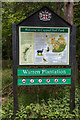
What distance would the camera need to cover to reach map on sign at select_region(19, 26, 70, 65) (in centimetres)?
426

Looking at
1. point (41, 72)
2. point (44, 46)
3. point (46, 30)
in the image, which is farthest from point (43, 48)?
point (41, 72)

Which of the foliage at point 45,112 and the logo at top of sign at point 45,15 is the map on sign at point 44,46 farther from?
the foliage at point 45,112

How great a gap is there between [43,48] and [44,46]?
7 cm

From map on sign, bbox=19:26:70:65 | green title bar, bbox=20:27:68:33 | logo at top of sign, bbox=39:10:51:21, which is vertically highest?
logo at top of sign, bbox=39:10:51:21

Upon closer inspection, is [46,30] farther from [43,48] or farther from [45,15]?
[43,48]

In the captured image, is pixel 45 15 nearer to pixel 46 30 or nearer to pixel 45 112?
pixel 46 30

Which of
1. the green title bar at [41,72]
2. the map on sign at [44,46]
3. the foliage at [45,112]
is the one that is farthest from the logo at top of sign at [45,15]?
the foliage at [45,112]

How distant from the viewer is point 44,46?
14.3 feet

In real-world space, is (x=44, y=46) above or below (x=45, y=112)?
above

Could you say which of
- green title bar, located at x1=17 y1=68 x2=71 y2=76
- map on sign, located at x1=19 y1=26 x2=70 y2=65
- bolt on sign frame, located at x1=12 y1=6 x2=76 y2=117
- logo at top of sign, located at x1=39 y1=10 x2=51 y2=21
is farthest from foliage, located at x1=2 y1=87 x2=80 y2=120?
logo at top of sign, located at x1=39 y1=10 x2=51 y2=21

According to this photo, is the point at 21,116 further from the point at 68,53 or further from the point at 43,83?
the point at 68,53

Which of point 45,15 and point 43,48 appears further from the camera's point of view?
point 43,48

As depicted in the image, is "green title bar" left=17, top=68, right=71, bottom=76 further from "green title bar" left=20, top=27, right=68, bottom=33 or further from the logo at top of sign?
the logo at top of sign

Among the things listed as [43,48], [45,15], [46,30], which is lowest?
[43,48]
